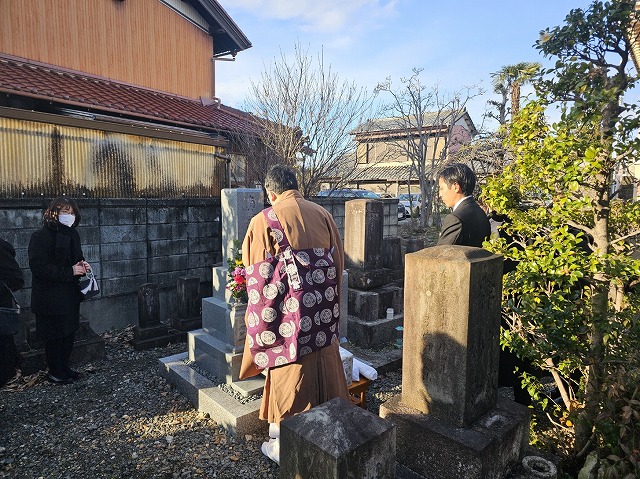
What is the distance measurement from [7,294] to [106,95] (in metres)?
6.50

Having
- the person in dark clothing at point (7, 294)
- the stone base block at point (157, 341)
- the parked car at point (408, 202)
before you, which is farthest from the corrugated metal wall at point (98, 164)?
the parked car at point (408, 202)

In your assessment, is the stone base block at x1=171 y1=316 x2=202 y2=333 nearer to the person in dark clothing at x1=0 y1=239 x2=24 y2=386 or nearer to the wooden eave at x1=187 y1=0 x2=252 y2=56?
the person in dark clothing at x1=0 y1=239 x2=24 y2=386

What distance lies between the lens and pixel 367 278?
622 centimetres

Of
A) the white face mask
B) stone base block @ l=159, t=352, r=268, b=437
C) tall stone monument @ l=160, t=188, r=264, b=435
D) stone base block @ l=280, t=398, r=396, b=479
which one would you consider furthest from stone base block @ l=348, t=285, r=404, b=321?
stone base block @ l=280, t=398, r=396, b=479

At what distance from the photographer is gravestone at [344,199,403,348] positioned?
591 centimetres

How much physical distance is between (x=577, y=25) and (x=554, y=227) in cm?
151

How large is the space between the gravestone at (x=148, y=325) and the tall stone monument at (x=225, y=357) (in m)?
1.15

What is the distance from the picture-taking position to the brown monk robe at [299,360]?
2.94 metres

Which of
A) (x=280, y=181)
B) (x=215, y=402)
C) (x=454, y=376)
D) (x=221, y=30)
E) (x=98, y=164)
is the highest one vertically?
(x=221, y=30)

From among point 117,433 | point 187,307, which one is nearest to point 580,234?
point 117,433

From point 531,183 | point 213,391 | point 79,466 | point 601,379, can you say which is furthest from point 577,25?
point 79,466

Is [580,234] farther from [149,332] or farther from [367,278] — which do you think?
[149,332]

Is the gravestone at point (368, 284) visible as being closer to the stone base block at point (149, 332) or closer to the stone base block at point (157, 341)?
the stone base block at point (157, 341)

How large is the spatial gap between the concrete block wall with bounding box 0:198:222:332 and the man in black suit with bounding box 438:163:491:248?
187 inches
